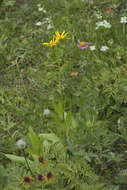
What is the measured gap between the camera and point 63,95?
208 cm

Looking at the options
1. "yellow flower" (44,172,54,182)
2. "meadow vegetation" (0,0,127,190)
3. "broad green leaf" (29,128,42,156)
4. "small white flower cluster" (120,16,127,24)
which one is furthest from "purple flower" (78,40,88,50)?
"yellow flower" (44,172,54,182)

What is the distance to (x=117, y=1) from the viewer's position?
108 inches

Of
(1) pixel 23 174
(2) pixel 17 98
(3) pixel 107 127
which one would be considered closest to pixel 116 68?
(3) pixel 107 127

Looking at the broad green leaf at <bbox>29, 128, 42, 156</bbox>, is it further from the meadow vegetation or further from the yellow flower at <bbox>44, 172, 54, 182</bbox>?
the yellow flower at <bbox>44, 172, 54, 182</bbox>

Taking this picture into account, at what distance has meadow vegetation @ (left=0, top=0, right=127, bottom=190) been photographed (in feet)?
4.68

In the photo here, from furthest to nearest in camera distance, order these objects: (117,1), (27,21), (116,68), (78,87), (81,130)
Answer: (27,21)
(117,1)
(78,87)
(116,68)
(81,130)

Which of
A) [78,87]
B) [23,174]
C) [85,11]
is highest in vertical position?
[85,11]

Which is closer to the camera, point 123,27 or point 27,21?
point 123,27

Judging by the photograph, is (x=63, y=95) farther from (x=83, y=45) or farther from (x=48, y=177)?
(x=48, y=177)

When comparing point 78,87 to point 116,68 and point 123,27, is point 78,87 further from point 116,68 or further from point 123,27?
point 123,27

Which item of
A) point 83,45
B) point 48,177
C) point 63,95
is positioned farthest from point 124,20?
point 48,177

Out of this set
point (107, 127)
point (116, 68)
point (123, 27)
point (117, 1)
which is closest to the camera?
point (107, 127)

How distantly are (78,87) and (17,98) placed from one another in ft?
1.68

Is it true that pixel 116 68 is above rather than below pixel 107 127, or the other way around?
above
